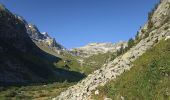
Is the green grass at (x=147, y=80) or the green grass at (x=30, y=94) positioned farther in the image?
the green grass at (x=30, y=94)

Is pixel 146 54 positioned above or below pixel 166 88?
above

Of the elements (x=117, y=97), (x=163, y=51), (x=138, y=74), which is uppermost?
(x=163, y=51)

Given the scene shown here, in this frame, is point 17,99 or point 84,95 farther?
point 17,99

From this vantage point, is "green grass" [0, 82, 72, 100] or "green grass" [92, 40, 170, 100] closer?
"green grass" [92, 40, 170, 100]

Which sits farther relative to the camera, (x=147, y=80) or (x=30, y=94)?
(x=30, y=94)

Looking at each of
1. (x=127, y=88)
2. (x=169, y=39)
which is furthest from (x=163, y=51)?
(x=127, y=88)

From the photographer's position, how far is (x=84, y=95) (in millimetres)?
55688

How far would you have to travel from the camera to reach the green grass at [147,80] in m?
44.9

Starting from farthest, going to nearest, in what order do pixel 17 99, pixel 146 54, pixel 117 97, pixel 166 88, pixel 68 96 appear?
pixel 17 99, pixel 68 96, pixel 146 54, pixel 117 97, pixel 166 88

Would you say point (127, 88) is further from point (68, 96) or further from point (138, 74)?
point (68, 96)

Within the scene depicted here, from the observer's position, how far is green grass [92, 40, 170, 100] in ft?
147

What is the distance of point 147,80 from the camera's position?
1884 inches

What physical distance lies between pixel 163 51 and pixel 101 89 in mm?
11273

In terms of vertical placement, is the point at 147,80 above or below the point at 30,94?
below
